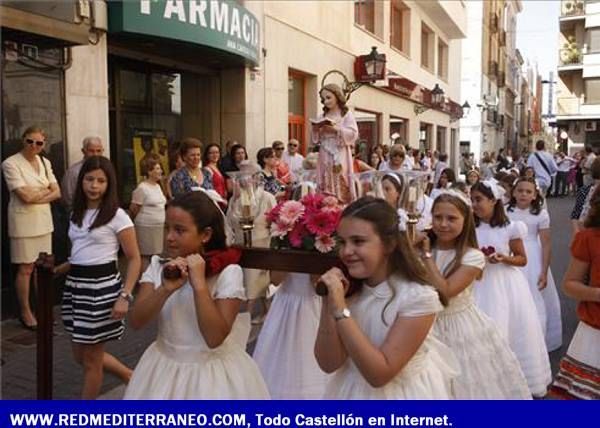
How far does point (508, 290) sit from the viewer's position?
4762mm

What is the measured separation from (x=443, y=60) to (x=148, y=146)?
66.9 ft

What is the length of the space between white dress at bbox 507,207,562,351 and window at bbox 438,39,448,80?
22.4m

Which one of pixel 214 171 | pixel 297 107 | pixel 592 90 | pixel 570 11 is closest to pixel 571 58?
pixel 592 90

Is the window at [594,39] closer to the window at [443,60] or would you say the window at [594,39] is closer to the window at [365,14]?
the window at [443,60]

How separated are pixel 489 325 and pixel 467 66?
35898 mm

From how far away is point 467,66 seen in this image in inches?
1468

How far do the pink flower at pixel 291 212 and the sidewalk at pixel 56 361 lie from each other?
191cm

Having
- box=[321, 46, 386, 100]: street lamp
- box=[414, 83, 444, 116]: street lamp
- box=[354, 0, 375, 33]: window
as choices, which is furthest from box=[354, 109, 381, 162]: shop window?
box=[414, 83, 444, 116]: street lamp

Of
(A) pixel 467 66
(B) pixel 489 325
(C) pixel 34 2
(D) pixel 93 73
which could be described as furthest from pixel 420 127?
(B) pixel 489 325

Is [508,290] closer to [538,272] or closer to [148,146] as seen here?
[538,272]

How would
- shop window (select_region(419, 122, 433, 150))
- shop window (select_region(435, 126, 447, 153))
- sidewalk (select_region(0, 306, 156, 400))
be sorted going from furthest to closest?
shop window (select_region(435, 126, 447, 153)) → shop window (select_region(419, 122, 433, 150)) → sidewalk (select_region(0, 306, 156, 400))

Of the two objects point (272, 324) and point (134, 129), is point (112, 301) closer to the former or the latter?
point (272, 324)

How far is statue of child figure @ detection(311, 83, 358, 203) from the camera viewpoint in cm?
491

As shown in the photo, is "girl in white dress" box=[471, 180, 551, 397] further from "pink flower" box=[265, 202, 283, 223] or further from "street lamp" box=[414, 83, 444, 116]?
"street lamp" box=[414, 83, 444, 116]
